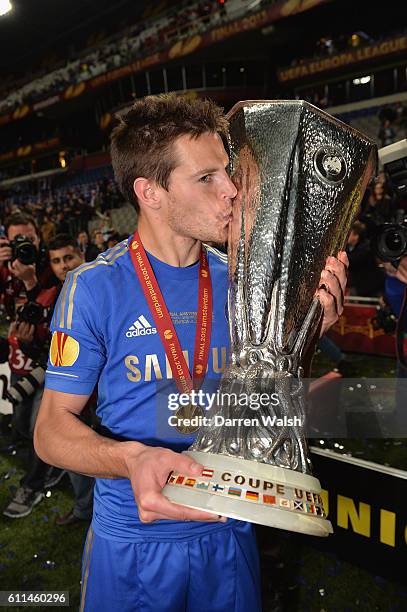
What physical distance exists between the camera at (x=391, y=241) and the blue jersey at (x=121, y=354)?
2.97ft

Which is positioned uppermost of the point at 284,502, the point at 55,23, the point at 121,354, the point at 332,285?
the point at 55,23

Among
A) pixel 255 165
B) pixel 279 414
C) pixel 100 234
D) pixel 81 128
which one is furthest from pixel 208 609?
pixel 81 128

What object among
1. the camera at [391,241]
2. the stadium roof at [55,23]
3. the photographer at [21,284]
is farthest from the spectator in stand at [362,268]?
the stadium roof at [55,23]

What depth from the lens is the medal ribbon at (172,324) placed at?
3.63 ft

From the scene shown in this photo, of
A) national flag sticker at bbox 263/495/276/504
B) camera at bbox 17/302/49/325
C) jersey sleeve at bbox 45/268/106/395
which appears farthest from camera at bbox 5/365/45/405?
national flag sticker at bbox 263/495/276/504

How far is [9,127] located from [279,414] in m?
37.8

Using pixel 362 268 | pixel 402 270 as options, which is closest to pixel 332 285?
pixel 402 270

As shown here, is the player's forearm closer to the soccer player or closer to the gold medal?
the soccer player

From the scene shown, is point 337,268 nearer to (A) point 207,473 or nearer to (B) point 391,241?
(A) point 207,473

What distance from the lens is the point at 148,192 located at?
115 cm

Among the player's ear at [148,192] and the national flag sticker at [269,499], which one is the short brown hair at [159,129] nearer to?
the player's ear at [148,192]

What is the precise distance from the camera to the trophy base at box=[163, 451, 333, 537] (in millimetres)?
675

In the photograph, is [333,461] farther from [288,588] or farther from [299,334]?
[299,334]

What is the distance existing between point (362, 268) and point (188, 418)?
5.13 m
